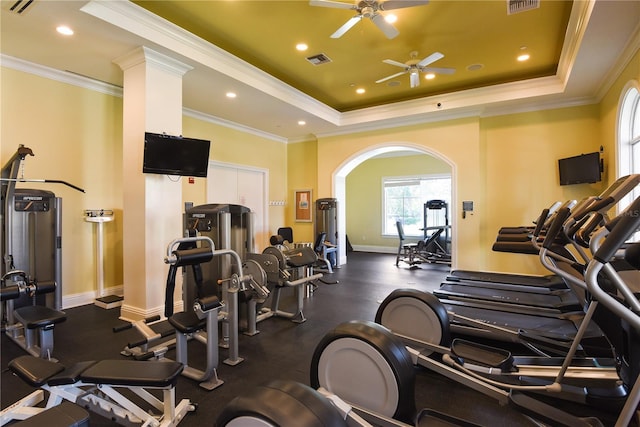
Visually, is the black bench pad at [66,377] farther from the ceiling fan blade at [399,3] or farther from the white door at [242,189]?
the white door at [242,189]

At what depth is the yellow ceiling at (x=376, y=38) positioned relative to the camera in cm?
351

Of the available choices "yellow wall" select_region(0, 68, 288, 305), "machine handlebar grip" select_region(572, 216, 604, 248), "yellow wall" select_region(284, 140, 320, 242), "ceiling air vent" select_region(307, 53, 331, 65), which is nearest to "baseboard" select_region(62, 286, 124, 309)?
"yellow wall" select_region(0, 68, 288, 305)

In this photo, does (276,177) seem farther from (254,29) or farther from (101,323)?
(101,323)

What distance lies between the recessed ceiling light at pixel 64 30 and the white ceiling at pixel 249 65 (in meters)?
0.06

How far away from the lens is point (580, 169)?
5.22 m

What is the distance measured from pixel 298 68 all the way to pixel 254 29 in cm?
120

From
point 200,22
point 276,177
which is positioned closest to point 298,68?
point 200,22

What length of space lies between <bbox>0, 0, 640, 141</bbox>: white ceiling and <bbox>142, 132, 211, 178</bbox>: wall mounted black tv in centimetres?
100

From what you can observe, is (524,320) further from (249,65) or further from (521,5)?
(249,65)

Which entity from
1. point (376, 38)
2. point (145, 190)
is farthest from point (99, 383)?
point (376, 38)

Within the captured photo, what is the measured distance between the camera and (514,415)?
81.6 inches

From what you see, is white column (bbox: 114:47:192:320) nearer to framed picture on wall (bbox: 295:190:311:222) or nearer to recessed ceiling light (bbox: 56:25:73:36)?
recessed ceiling light (bbox: 56:25:73:36)

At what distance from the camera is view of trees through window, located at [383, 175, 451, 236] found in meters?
9.74

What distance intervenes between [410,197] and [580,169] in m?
5.14
